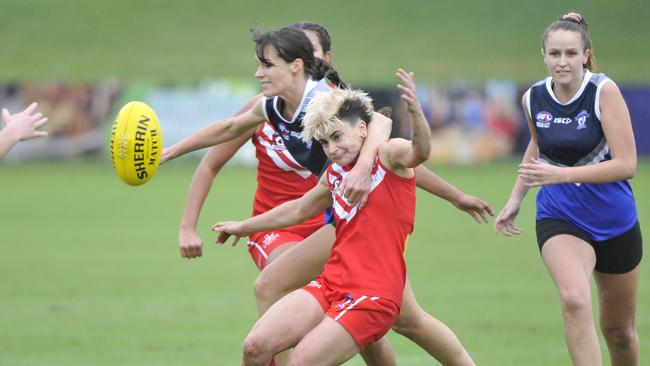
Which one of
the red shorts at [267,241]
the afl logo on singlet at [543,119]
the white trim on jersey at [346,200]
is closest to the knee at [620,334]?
the afl logo on singlet at [543,119]

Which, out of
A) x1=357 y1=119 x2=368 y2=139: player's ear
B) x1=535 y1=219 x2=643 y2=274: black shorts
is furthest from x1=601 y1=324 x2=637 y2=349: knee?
x1=357 y1=119 x2=368 y2=139: player's ear

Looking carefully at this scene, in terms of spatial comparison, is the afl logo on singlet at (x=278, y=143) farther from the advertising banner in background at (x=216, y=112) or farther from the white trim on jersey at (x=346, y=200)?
the advertising banner in background at (x=216, y=112)

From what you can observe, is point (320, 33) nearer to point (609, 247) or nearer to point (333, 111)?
point (333, 111)

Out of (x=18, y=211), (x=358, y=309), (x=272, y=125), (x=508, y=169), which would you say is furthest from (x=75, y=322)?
(x=508, y=169)

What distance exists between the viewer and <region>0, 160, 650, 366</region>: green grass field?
8742mm

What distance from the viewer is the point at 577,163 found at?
6.63 metres

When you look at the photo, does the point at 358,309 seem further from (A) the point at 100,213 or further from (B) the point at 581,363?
(A) the point at 100,213

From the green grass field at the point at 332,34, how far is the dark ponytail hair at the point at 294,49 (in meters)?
26.9

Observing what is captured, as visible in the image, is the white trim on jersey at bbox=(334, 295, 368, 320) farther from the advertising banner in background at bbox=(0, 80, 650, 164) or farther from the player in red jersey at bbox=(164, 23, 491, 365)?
the advertising banner in background at bbox=(0, 80, 650, 164)

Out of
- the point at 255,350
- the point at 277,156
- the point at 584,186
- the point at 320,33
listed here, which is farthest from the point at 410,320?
the point at 320,33

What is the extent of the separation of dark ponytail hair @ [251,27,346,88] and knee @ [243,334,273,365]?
6.07 feet

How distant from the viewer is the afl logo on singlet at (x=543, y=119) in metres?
6.65

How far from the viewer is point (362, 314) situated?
5.90 metres

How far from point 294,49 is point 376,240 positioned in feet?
4.89
